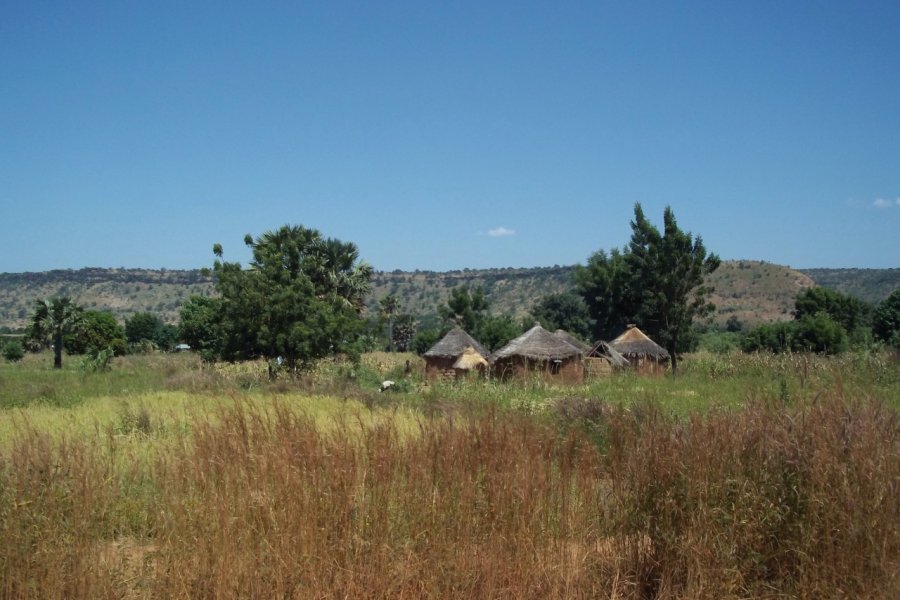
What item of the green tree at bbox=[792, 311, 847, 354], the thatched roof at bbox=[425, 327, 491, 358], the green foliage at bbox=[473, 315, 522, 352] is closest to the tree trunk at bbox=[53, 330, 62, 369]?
the thatched roof at bbox=[425, 327, 491, 358]

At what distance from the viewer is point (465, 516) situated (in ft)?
14.1

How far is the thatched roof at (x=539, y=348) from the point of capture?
1355 inches

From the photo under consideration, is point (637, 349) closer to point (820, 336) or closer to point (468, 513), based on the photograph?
point (820, 336)

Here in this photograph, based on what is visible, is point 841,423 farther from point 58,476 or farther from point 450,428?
point 58,476

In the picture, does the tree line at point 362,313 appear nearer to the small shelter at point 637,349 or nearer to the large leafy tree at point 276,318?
the large leafy tree at point 276,318

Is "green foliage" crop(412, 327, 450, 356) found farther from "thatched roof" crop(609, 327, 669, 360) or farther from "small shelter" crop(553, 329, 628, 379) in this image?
"small shelter" crop(553, 329, 628, 379)

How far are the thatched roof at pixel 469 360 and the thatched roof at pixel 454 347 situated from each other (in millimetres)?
625

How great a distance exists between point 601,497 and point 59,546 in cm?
311

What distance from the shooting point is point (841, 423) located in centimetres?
458

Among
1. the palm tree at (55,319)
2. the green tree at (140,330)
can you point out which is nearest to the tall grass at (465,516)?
the palm tree at (55,319)

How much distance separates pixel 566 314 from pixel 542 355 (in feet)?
108

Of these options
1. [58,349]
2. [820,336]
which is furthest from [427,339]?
[820,336]

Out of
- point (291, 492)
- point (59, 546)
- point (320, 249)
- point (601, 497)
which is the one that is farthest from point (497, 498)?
point (320, 249)

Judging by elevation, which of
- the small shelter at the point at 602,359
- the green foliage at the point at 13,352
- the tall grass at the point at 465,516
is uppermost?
the tall grass at the point at 465,516
